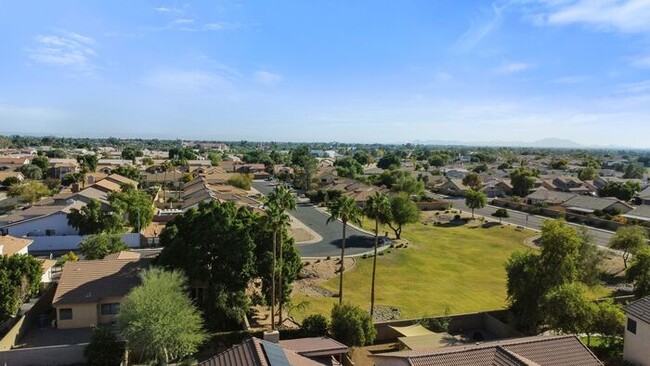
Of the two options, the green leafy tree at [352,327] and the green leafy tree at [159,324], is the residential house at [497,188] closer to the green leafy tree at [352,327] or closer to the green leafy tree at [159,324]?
the green leafy tree at [352,327]

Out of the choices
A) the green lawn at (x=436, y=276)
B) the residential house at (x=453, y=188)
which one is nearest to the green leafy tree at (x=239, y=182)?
the green lawn at (x=436, y=276)

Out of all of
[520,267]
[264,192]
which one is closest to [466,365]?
[520,267]

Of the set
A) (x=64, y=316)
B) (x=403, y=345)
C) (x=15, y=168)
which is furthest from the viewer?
(x=15, y=168)

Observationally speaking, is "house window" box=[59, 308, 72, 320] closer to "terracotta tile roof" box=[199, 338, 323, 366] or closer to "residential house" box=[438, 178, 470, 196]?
"terracotta tile roof" box=[199, 338, 323, 366]

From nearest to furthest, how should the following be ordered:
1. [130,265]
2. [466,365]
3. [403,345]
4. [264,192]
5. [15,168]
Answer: [466,365] → [403,345] → [130,265] → [264,192] → [15,168]

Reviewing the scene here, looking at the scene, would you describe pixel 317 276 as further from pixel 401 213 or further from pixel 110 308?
pixel 401 213

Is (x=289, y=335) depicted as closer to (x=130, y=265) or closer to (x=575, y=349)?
(x=130, y=265)

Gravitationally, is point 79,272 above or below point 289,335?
above

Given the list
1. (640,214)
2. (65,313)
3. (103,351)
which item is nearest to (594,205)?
(640,214)
